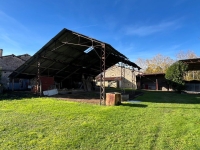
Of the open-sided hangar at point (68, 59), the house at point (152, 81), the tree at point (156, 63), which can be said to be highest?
the tree at point (156, 63)

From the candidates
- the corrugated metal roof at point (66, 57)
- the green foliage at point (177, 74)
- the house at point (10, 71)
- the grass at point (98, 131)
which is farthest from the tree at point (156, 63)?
the grass at point (98, 131)

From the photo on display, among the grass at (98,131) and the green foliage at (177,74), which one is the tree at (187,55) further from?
the grass at (98,131)

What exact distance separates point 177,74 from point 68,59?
13.5m

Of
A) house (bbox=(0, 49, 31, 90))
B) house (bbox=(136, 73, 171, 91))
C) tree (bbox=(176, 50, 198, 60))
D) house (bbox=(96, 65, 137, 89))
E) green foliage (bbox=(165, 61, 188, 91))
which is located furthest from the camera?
tree (bbox=(176, 50, 198, 60))

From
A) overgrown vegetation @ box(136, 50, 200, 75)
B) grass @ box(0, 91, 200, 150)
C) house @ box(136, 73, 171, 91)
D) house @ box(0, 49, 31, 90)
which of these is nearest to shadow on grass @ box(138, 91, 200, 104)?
grass @ box(0, 91, 200, 150)

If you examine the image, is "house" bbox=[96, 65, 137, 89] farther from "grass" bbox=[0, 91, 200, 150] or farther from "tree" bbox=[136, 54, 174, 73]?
"grass" bbox=[0, 91, 200, 150]

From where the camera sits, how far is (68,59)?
1752cm

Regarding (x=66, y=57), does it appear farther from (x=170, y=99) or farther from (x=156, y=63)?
(x=156, y=63)

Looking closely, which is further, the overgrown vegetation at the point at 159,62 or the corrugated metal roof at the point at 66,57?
the overgrown vegetation at the point at 159,62

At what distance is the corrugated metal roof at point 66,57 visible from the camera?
12.8 m

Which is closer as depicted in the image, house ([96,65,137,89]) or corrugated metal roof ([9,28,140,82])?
corrugated metal roof ([9,28,140,82])

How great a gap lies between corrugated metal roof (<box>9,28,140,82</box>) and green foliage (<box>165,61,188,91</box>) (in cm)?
555

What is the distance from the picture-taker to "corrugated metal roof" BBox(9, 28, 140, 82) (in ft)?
41.9

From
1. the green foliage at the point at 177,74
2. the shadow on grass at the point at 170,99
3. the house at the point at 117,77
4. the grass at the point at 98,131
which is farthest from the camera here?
the house at the point at 117,77
